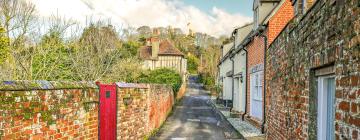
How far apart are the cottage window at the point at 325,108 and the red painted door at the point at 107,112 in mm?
4468

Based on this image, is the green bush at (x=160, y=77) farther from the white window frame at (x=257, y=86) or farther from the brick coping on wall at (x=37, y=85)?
the brick coping on wall at (x=37, y=85)

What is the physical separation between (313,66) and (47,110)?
12.3 feet

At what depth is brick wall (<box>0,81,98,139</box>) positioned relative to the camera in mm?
4094

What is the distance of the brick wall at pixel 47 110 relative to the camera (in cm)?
409

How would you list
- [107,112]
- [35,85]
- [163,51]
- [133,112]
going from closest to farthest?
1. [35,85]
2. [107,112]
3. [133,112]
4. [163,51]

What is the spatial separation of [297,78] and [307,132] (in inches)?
41.9

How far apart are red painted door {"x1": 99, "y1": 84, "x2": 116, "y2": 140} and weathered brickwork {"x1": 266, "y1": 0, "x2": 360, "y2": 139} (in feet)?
12.4

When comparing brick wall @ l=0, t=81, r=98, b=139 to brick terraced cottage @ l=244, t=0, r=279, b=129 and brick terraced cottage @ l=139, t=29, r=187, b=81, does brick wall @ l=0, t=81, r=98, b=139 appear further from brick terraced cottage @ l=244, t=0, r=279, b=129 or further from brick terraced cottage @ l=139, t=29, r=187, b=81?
brick terraced cottage @ l=139, t=29, r=187, b=81

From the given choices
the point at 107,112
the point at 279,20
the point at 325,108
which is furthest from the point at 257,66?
the point at 325,108

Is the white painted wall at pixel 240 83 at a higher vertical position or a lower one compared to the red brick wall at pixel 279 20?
lower

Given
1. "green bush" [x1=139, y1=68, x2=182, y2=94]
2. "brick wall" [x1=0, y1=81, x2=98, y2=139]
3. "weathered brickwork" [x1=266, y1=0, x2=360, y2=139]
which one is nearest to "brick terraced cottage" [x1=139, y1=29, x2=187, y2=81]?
"green bush" [x1=139, y1=68, x2=182, y2=94]

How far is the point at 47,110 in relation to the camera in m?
4.95

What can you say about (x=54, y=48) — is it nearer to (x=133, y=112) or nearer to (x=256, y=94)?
(x=133, y=112)

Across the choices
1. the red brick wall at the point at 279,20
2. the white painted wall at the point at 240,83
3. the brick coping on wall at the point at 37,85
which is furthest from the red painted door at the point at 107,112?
the white painted wall at the point at 240,83
